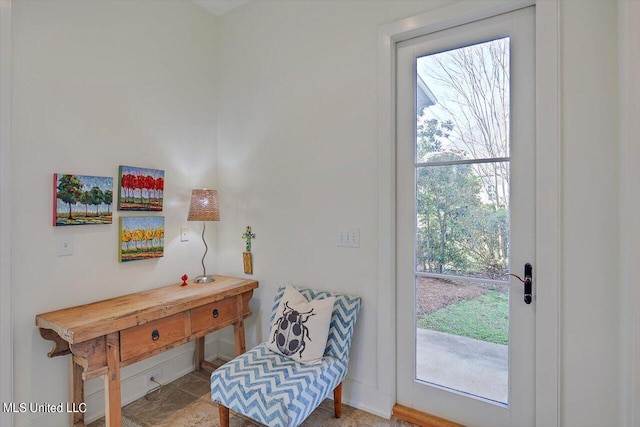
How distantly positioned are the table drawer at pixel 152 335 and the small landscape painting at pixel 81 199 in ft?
2.42

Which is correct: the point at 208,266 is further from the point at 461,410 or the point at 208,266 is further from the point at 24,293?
the point at 461,410

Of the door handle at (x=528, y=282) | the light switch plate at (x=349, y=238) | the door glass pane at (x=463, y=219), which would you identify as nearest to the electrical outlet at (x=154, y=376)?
the light switch plate at (x=349, y=238)

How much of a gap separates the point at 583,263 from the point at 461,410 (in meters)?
1.05

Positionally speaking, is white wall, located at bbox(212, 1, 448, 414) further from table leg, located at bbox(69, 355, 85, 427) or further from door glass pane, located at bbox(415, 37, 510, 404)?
table leg, located at bbox(69, 355, 85, 427)

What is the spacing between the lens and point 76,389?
191cm

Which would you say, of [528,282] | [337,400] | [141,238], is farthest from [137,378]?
[528,282]

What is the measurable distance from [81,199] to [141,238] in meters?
0.45

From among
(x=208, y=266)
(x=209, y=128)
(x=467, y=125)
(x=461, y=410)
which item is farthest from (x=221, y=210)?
(x=461, y=410)

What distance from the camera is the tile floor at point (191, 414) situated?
199 cm

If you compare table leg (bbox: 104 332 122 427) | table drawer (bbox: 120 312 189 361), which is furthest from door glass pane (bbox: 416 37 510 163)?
table leg (bbox: 104 332 122 427)

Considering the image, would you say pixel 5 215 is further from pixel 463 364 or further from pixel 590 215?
pixel 590 215

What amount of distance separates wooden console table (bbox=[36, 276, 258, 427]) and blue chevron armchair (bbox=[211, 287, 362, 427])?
1.35 feet

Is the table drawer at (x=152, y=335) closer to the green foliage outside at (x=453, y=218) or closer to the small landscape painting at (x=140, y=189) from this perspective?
the small landscape painting at (x=140, y=189)

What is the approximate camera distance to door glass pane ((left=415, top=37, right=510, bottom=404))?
179 centimetres
